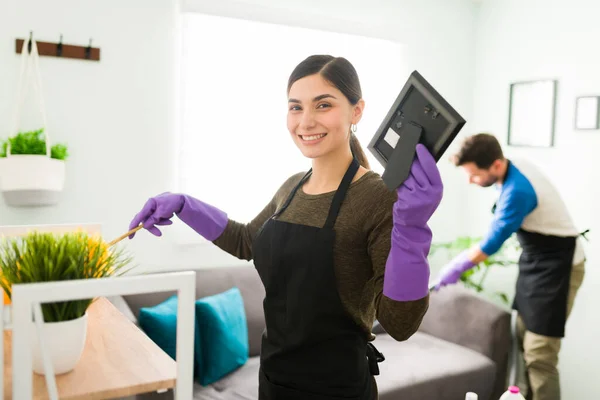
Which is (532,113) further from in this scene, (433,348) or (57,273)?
(57,273)

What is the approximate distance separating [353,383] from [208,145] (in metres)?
1.81

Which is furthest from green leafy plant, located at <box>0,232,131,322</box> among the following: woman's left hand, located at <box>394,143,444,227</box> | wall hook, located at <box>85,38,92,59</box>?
wall hook, located at <box>85,38,92,59</box>

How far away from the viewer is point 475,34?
376 cm

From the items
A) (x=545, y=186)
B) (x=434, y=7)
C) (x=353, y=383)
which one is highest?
(x=434, y=7)

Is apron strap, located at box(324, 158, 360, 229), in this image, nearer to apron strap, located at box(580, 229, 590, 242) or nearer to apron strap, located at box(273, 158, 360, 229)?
apron strap, located at box(273, 158, 360, 229)

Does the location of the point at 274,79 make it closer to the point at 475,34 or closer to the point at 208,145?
the point at 208,145

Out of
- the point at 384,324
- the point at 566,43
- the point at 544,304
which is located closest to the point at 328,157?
the point at 384,324

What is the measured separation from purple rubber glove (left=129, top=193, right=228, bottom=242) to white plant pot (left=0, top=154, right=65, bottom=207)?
88 cm

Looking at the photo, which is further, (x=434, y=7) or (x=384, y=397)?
(x=434, y=7)

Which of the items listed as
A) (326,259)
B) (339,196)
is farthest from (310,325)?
(339,196)

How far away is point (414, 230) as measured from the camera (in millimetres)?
997

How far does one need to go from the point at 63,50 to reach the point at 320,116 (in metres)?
1.59

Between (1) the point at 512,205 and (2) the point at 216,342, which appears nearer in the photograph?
(2) the point at 216,342

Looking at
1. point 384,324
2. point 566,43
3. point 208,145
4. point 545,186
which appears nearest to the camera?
point 384,324
